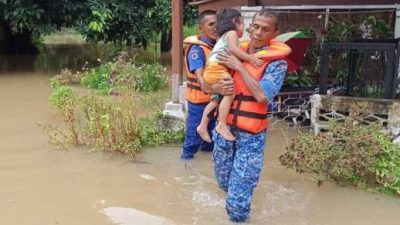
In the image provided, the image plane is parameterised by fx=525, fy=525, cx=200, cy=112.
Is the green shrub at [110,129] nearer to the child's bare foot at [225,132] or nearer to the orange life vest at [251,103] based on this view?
the child's bare foot at [225,132]

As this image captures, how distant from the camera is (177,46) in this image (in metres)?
6.88

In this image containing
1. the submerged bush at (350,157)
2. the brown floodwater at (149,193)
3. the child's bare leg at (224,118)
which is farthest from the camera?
the submerged bush at (350,157)

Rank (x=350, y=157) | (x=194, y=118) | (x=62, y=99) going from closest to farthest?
(x=350, y=157) < (x=194, y=118) < (x=62, y=99)

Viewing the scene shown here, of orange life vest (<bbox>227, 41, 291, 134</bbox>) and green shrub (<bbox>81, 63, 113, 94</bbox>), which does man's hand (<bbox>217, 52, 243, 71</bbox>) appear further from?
green shrub (<bbox>81, 63, 113, 94</bbox>)

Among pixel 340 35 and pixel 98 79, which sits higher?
pixel 340 35

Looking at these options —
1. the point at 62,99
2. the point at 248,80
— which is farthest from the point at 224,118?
the point at 62,99

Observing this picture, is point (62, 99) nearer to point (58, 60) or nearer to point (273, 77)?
point (273, 77)


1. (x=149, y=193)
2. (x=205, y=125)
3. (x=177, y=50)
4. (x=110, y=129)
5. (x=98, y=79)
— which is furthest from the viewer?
(x=98, y=79)

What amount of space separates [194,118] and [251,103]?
181 centimetres

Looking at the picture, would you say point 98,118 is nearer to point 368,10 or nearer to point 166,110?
point 166,110

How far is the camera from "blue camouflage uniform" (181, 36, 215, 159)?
16.5 ft

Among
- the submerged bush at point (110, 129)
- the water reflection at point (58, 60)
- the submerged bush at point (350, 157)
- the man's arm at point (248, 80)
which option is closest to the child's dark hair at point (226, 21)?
the man's arm at point (248, 80)

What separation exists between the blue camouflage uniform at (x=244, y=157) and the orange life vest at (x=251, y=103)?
0.04 m

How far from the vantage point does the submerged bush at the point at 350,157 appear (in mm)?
4371
